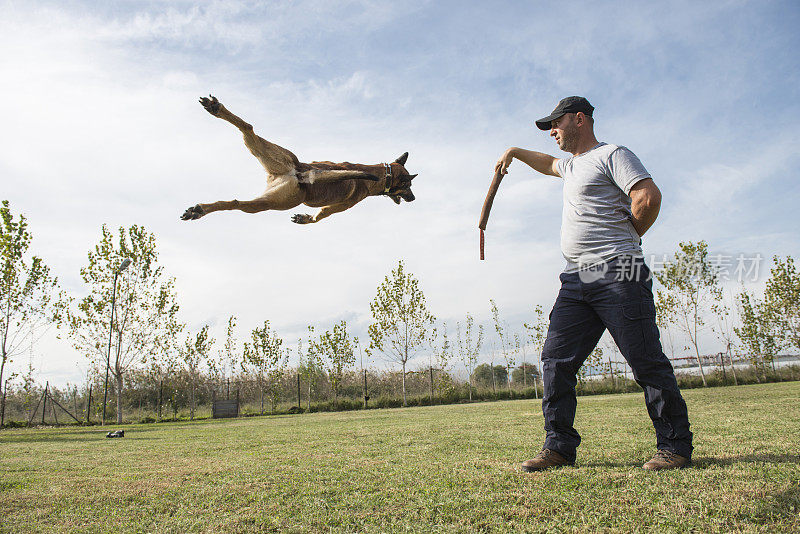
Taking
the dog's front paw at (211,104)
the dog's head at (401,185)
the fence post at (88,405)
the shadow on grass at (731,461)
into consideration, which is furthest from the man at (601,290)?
the fence post at (88,405)

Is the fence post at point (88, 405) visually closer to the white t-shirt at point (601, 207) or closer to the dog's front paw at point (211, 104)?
the dog's front paw at point (211, 104)

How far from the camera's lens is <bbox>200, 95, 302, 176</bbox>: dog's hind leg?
141 inches

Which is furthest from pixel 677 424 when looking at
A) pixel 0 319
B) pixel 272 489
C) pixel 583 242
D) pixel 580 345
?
pixel 0 319

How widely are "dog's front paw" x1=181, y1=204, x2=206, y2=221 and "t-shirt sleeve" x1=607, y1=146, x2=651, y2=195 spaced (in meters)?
2.89

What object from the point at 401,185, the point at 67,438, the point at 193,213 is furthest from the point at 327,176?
the point at 67,438

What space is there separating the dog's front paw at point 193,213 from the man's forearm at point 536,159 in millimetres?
2588

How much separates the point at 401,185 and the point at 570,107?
1505 mm

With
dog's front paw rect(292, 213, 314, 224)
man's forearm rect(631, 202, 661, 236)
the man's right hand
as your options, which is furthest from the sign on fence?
man's forearm rect(631, 202, 661, 236)

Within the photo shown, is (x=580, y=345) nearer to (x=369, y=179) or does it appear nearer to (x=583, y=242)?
(x=583, y=242)

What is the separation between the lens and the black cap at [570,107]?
151 inches

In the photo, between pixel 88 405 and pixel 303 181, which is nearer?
pixel 303 181

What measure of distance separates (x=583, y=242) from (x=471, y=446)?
8.59 ft

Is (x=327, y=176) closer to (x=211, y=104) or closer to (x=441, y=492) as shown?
(x=211, y=104)

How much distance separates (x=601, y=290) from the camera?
347 cm
